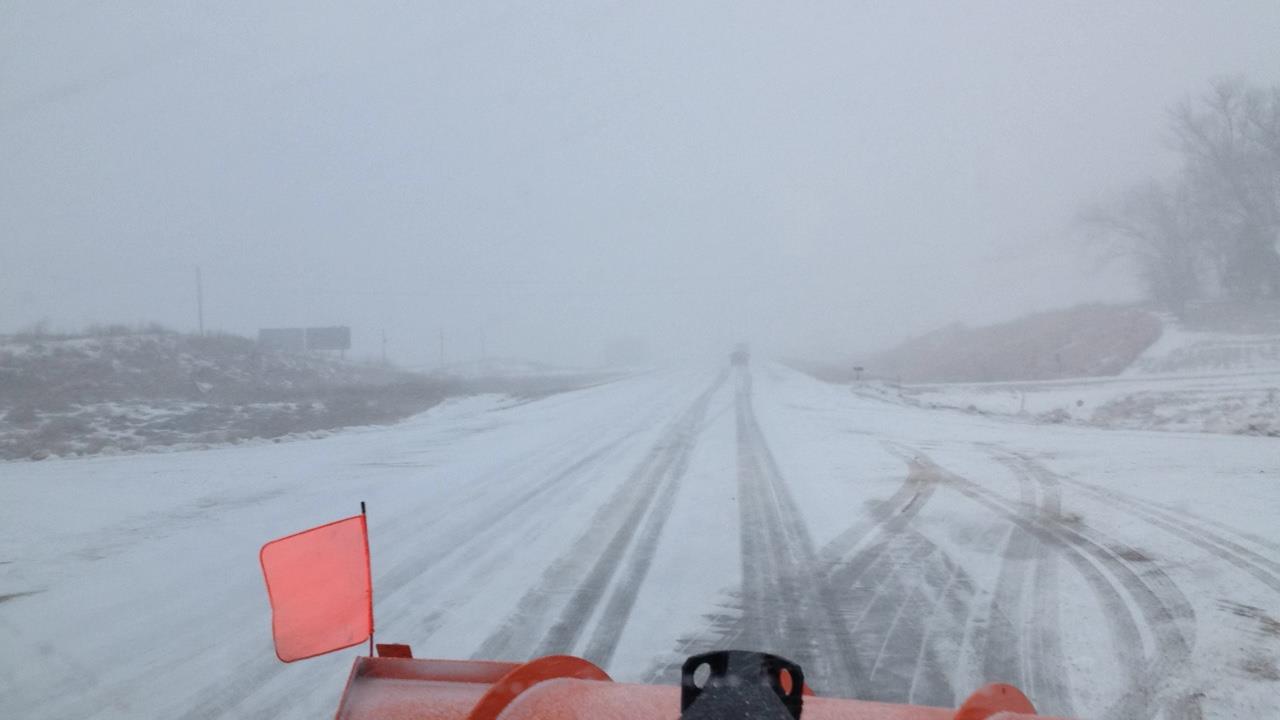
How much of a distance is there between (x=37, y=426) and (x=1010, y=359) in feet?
151

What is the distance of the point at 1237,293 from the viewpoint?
4316cm

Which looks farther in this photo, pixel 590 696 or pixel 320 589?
pixel 320 589

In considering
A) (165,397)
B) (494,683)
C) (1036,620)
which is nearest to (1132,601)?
(1036,620)

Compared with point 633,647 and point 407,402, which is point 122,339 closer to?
point 407,402

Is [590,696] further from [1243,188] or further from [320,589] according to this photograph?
[1243,188]

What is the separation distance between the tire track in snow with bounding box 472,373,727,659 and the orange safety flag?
2.10 metres

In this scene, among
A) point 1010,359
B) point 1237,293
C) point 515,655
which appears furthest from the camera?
point 1010,359

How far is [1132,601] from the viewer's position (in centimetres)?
586

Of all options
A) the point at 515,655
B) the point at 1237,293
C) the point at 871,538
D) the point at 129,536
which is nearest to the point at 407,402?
the point at 129,536

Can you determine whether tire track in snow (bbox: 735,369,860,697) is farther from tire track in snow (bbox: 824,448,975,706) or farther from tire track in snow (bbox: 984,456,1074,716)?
tire track in snow (bbox: 984,456,1074,716)

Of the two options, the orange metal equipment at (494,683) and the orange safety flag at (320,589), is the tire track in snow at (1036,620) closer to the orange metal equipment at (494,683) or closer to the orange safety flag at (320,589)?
the orange metal equipment at (494,683)

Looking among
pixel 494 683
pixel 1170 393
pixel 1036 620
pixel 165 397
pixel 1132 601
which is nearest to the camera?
pixel 494 683

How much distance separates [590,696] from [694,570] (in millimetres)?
4908

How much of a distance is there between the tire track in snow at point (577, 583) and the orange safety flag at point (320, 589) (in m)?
2.10
